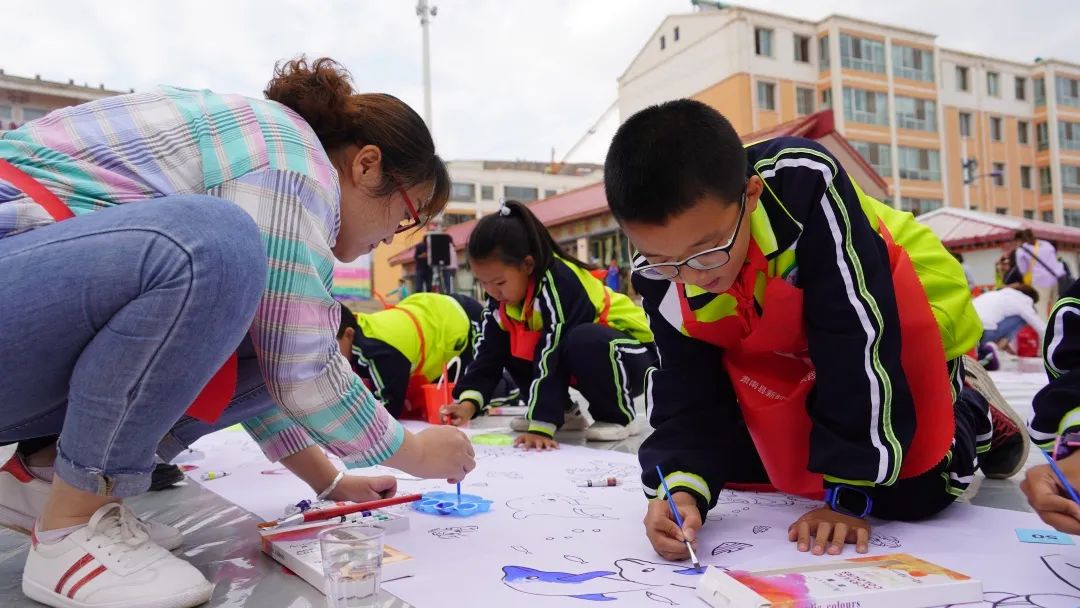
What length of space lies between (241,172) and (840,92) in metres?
19.2

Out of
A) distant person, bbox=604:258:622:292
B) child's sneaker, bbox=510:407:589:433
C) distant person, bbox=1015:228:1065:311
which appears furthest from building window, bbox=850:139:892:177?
child's sneaker, bbox=510:407:589:433

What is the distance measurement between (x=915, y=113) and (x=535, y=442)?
20131 mm

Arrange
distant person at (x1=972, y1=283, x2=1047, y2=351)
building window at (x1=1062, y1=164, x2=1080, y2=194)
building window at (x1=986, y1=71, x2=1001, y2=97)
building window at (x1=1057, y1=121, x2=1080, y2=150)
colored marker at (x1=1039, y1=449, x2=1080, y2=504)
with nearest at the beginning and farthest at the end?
colored marker at (x1=1039, y1=449, x2=1080, y2=504), distant person at (x1=972, y1=283, x2=1047, y2=351), building window at (x1=986, y1=71, x2=1001, y2=97), building window at (x1=1062, y1=164, x2=1080, y2=194), building window at (x1=1057, y1=121, x2=1080, y2=150)

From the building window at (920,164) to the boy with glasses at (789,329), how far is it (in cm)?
1969

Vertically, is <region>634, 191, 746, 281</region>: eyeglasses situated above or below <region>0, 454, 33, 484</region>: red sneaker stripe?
above

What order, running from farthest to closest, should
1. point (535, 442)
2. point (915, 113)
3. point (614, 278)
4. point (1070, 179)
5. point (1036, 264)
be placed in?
point (1070, 179)
point (915, 113)
point (614, 278)
point (1036, 264)
point (535, 442)

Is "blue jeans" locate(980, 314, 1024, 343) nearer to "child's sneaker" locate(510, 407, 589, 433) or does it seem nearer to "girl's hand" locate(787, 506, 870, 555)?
"child's sneaker" locate(510, 407, 589, 433)

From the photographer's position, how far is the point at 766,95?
18.0 m

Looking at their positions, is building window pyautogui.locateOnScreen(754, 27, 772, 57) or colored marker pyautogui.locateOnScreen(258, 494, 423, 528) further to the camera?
building window pyautogui.locateOnScreen(754, 27, 772, 57)

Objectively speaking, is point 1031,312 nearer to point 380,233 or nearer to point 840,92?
point 380,233

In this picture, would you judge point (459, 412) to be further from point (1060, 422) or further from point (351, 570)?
point (1060, 422)

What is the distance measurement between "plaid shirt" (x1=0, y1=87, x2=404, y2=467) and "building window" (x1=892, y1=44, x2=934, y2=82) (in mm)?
20841

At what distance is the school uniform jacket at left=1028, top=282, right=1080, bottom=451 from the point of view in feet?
3.11

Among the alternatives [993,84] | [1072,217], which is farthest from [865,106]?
[1072,217]
